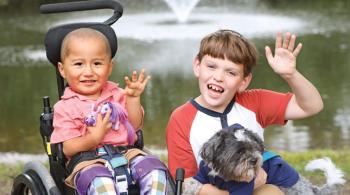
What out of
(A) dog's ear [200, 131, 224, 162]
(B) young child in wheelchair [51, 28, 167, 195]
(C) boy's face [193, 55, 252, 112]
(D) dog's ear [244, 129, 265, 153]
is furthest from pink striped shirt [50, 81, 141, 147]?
(D) dog's ear [244, 129, 265, 153]

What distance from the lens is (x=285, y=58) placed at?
3.12m

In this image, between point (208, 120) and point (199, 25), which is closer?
point (208, 120)

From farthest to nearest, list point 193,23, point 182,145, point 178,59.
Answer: point 193,23 → point 178,59 → point 182,145

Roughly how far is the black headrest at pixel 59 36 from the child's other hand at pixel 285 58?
0.75 m

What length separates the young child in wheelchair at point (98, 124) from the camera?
3070 millimetres

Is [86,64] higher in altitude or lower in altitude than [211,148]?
higher

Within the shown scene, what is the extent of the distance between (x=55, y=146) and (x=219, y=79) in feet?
2.49

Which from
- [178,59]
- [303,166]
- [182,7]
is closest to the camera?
[303,166]

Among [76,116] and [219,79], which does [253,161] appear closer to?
[219,79]

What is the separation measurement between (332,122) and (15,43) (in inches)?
221

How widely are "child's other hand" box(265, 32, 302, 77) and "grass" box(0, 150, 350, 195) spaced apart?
1.79m

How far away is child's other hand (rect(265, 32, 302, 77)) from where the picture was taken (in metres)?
3.09

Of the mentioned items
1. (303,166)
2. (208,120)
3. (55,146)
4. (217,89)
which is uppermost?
(217,89)

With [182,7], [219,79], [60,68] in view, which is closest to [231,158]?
[219,79]
